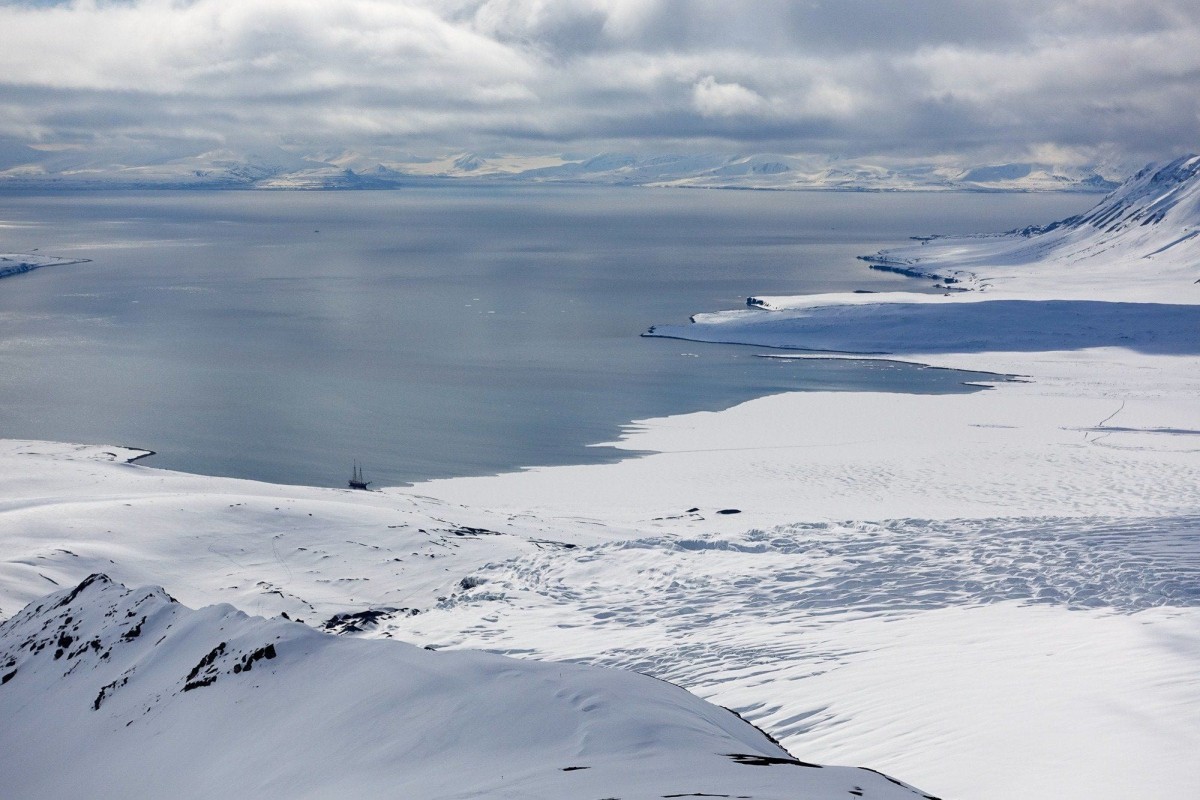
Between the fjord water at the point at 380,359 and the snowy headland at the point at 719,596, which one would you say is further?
the fjord water at the point at 380,359

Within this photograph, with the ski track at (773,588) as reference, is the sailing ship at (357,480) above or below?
below

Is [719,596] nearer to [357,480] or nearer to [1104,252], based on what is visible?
[357,480]

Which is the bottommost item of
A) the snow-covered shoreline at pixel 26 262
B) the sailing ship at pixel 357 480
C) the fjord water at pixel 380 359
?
the sailing ship at pixel 357 480

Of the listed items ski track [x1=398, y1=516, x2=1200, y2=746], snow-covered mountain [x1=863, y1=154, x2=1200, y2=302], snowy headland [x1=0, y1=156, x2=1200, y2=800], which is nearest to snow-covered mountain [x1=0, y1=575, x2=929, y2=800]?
snowy headland [x1=0, y1=156, x2=1200, y2=800]

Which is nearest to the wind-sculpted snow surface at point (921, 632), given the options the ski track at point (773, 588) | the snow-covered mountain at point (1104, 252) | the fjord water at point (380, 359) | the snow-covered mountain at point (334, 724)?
the ski track at point (773, 588)

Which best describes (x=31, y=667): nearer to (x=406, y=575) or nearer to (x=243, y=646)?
(x=243, y=646)

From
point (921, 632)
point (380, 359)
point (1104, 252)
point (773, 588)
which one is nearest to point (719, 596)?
point (773, 588)

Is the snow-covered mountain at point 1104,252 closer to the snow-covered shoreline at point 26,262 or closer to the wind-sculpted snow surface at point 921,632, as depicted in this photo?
the wind-sculpted snow surface at point 921,632

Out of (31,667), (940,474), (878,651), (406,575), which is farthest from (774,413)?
(31,667)
